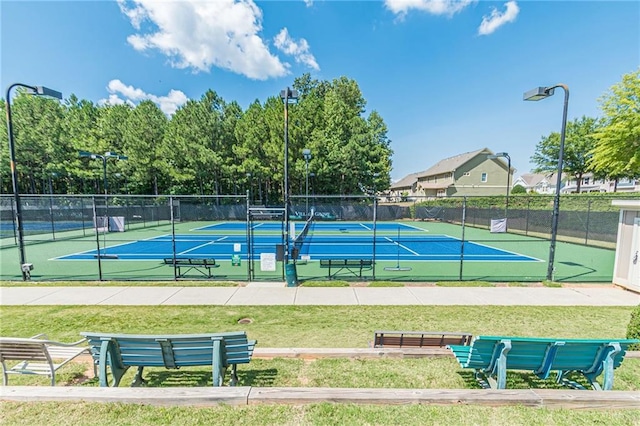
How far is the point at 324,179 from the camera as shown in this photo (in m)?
38.1

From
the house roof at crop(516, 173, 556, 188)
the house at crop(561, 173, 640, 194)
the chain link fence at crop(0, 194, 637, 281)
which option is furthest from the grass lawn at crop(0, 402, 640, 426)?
the house roof at crop(516, 173, 556, 188)

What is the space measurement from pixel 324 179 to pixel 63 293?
1241 inches

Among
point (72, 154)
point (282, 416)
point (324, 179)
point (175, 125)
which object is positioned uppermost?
point (175, 125)

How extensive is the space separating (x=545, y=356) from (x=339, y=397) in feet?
8.52

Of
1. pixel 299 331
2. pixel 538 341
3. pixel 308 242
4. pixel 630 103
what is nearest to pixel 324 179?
pixel 308 242

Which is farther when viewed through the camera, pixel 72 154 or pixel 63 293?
pixel 72 154

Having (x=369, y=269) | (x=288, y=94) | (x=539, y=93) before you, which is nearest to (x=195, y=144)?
(x=288, y=94)

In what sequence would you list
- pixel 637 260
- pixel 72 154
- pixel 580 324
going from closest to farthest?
pixel 580 324 < pixel 637 260 < pixel 72 154

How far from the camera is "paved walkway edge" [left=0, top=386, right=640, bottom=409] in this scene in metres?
3.03

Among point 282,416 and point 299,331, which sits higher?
point 282,416

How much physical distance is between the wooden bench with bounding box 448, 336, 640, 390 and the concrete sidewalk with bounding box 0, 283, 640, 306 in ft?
13.9

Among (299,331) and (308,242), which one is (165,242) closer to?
(308,242)

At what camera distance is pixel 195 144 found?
1351 inches

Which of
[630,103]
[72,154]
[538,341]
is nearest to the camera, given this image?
[538,341]
